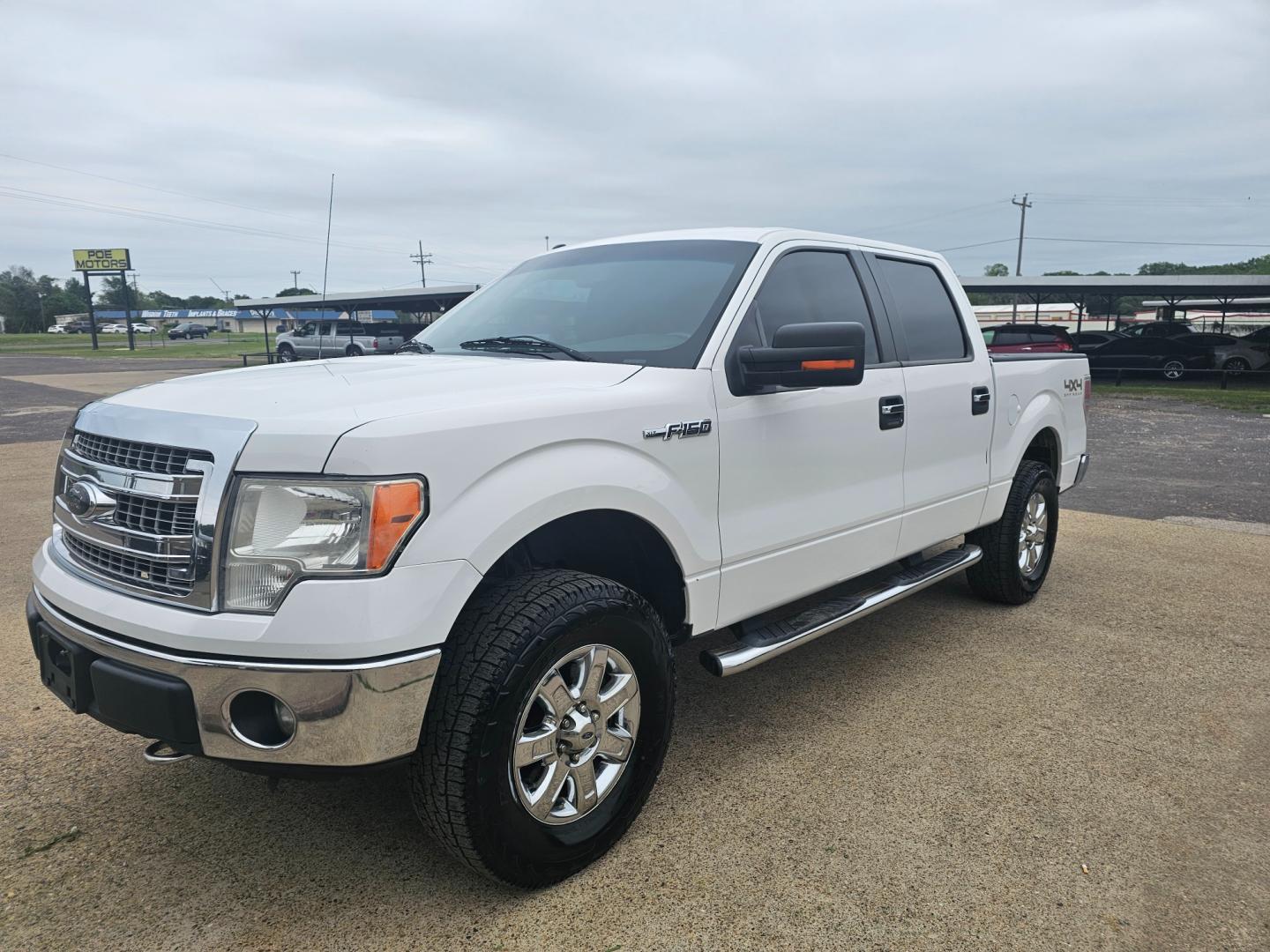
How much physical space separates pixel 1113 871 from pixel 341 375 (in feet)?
8.93

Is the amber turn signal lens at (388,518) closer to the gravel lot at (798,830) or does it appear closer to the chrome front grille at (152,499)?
the chrome front grille at (152,499)

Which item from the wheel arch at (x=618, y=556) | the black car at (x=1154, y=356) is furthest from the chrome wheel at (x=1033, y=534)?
the black car at (x=1154, y=356)

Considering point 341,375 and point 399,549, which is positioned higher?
point 341,375

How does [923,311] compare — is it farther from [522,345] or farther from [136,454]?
[136,454]

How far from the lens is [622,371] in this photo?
2.87 m

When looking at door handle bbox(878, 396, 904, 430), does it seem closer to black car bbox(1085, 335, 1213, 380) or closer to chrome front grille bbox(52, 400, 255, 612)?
chrome front grille bbox(52, 400, 255, 612)

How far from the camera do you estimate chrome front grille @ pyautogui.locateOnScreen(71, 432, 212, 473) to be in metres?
2.19

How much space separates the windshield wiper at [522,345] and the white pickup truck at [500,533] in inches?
0.8

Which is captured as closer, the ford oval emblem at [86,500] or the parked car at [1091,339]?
the ford oval emblem at [86,500]

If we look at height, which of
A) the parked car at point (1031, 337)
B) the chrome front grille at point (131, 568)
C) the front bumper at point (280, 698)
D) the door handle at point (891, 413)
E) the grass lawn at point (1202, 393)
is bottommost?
the grass lawn at point (1202, 393)

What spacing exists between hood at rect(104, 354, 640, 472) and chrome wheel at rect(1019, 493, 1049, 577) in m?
3.07

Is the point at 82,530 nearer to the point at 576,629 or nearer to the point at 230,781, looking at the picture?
the point at 230,781

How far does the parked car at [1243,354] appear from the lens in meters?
24.4

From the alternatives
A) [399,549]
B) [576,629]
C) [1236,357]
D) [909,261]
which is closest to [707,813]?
[576,629]
